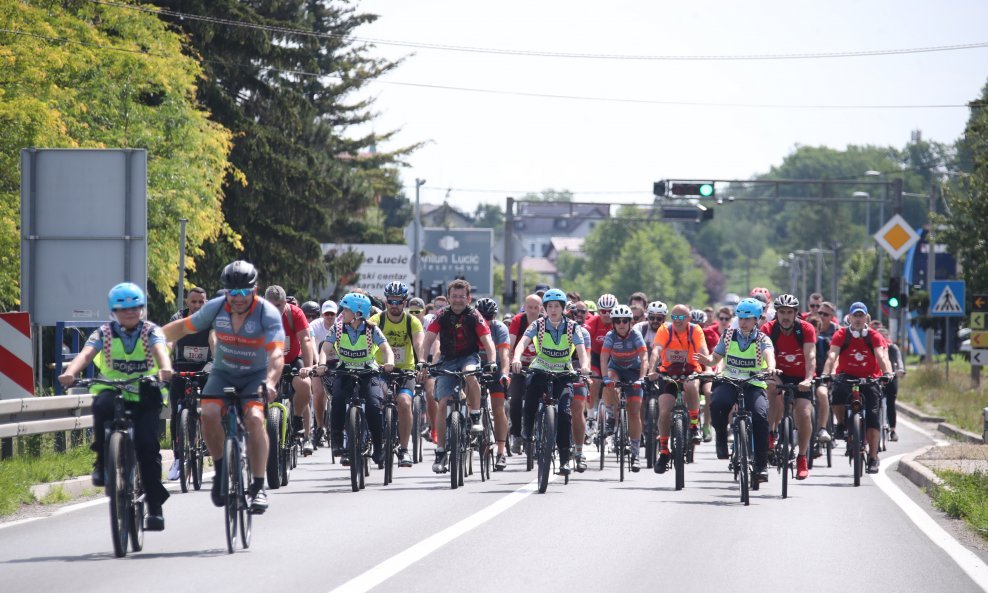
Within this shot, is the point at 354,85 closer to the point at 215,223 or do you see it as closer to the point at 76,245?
the point at 215,223

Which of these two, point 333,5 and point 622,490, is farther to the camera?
point 333,5

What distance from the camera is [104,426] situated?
10.2 meters

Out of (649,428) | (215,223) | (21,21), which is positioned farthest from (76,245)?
(215,223)

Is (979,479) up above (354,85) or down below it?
below

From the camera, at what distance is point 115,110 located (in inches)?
1257

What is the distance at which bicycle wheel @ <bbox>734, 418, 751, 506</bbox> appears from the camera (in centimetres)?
1415

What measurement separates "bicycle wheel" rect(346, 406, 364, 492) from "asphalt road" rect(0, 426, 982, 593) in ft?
0.61

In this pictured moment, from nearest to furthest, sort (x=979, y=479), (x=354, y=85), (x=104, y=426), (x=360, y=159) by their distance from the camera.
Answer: (x=104, y=426) → (x=979, y=479) → (x=354, y=85) → (x=360, y=159)

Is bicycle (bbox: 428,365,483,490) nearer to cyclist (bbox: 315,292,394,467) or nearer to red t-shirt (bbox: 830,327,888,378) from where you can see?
cyclist (bbox: 315,292,394,467)

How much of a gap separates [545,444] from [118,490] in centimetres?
560

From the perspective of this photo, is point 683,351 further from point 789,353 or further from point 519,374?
point 519,374

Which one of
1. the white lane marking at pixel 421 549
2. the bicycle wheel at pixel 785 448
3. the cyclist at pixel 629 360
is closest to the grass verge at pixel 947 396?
the cyclist at pixel 629 360

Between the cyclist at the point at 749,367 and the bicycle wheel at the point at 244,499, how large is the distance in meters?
5.57

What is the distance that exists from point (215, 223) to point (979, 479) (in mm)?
23651
